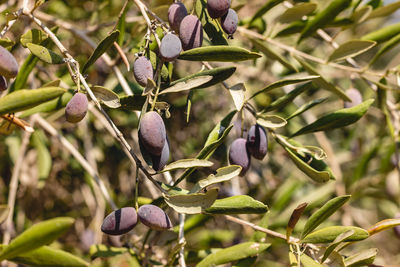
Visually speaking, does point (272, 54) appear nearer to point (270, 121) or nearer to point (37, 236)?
point (270, 121)

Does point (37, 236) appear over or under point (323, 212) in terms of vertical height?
over

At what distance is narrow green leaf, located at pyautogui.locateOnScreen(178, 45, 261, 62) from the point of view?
0.79m

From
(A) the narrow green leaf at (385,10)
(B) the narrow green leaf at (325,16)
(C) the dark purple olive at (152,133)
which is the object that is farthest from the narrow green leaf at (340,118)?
(C) the dark purple olive at (152,133)

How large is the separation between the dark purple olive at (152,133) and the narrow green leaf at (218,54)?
0.16 meters

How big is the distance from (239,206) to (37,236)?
1.15ft

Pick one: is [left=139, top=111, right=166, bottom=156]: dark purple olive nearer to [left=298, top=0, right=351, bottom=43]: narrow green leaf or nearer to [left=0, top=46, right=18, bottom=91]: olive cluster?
[left=0, top=46, right=18, bottom=91]: olive cluster

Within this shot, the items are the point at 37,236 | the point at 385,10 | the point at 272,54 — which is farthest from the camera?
the point at 385,10

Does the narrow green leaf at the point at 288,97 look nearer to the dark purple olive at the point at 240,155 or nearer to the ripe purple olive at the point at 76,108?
the dark purple olive at the point at 240,155

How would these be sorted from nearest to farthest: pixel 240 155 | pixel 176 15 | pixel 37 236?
pixel 37 236, pixel 176 15, pixel 240 155

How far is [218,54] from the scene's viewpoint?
806mm

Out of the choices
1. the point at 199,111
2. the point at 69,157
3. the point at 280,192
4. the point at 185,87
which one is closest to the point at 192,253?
the point at 185,87

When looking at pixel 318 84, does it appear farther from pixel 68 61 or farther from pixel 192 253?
pixel 68 61

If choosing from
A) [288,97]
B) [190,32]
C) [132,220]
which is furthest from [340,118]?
[132,220]

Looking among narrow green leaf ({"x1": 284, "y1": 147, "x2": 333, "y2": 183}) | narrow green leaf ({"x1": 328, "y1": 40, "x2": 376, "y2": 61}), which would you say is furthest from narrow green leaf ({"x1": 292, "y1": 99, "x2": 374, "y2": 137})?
narrow green leaf ({"x1": 328, "y1": 40, "x2": 376, "y2": 61})
